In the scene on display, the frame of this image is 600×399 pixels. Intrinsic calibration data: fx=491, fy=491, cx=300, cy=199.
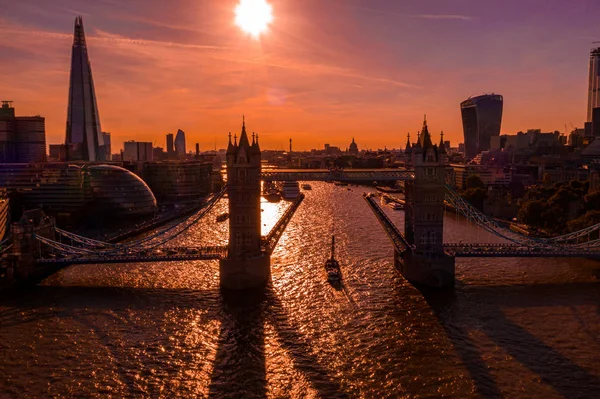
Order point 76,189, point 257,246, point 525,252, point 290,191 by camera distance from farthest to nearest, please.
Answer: point 290,191, point 76,189, point 525,252, point 257,246

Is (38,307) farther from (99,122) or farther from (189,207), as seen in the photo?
(99,122)

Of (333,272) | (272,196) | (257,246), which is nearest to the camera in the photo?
(257,246)

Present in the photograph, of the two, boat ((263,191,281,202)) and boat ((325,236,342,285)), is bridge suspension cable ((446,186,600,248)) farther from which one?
boat ((263,191,281,202))

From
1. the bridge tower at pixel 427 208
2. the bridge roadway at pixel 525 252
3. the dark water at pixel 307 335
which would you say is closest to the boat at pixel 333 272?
the dark water at pixel 307 335

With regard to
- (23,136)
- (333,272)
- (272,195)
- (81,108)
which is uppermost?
(81,108)

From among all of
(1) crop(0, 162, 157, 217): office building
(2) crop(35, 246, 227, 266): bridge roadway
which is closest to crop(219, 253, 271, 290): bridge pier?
(2) crop(35, 246, 227, 266): bridge roadway

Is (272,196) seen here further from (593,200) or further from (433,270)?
(433,270)

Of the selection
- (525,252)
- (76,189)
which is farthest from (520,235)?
(76,189)

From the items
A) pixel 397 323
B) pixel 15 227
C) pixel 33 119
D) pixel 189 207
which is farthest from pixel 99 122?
pixel 397 323
